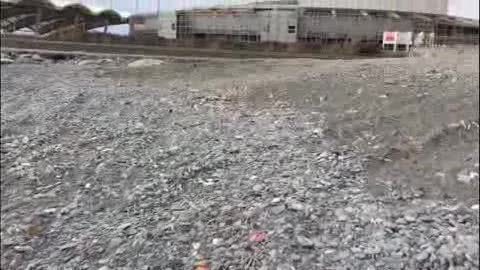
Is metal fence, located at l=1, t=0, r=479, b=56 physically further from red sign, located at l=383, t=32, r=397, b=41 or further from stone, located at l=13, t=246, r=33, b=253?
stone, located at l=13, t=246, r=33, b=253

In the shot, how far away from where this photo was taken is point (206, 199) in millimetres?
1185

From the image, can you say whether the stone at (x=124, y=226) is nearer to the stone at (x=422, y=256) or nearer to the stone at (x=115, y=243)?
the stone at (x=115, y=243)

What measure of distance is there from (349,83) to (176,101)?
74 centimetres

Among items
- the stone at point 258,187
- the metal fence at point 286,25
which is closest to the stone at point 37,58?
the metal fence at point 286,25

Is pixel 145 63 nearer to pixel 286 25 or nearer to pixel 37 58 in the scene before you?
pixel 37 58

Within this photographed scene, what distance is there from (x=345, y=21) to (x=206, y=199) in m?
0.59

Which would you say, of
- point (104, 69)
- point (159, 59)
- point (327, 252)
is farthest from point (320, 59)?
point (104, 69)

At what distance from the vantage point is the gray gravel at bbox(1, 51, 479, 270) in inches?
36.2

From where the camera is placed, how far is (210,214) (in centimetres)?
110

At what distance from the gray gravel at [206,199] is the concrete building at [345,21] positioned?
323 mm

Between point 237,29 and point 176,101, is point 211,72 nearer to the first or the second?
point 176,101

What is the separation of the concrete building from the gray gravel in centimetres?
32

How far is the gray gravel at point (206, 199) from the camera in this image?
0.92 metres

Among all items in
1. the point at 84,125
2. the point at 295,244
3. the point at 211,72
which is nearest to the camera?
the point at 295,244
